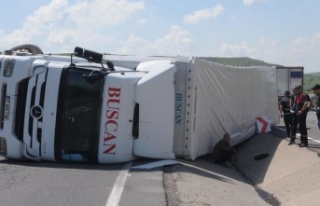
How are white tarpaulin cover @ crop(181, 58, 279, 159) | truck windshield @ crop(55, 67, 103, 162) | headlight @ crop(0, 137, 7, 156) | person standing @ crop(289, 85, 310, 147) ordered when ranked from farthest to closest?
person standing @ crop(289, 85, 310, 147)
white tarpaulin cover @ crop(181, 58, 279, 159)
headlight @ crop(0, 137, 7, 156)
truck windshield @ crop(55, 67, 103, 162)

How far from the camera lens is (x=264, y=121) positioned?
1919 cm

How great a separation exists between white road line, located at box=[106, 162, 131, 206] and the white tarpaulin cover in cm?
221

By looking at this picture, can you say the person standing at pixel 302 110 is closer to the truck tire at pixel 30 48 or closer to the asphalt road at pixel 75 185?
the asphalt road at pixel 75 185

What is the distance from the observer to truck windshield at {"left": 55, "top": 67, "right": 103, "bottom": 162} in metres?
9.63

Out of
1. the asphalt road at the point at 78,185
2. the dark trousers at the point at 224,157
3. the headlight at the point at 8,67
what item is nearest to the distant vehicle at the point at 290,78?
the dark trousers at the point at 224,157

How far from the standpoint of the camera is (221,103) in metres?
13.8

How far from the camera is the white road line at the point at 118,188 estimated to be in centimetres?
660

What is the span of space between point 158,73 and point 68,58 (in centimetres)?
199

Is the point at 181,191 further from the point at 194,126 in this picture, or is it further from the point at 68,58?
the point at 68,58

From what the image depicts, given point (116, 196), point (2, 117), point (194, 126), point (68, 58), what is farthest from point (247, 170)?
point (116, 196)

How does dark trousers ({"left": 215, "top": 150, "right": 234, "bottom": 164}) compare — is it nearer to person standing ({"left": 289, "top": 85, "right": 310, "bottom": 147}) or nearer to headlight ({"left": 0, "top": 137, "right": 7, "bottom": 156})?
person standing ({"left": 289, "top": 85, "right": 310, "bottom": 147})

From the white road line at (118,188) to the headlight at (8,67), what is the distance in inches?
109

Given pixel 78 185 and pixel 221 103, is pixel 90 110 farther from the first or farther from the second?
pixel 221 103

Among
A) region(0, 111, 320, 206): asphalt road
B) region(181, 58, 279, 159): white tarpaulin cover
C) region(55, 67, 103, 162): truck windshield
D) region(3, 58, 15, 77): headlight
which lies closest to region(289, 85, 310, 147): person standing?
region(181, 58, 279, 159): white tarpaulin cover
